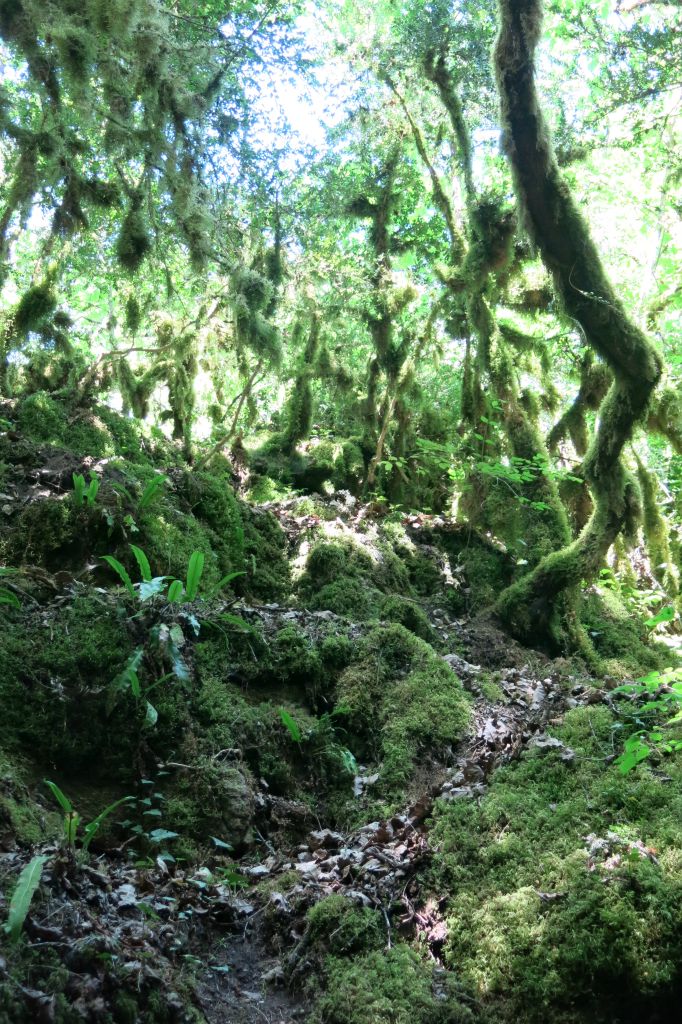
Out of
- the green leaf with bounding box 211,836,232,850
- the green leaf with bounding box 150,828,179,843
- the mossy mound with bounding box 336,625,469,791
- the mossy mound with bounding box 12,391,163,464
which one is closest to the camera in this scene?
the green leaf with bounding box 150,828,179,843

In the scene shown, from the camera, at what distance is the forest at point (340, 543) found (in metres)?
3.03

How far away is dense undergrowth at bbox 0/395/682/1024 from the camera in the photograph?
2.86 metres

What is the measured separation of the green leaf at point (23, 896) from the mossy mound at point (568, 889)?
1.92 meters

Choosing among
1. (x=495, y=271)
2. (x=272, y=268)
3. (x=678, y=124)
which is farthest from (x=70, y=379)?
(x=678, y=124)

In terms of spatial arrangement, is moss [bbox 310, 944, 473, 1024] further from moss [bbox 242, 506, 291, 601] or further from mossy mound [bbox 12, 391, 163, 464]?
mossy mound [bbox 12, 391, 163, 464]

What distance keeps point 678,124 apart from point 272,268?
721 cm

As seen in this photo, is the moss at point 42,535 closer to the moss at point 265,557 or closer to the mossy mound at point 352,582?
the moss at point 265,557

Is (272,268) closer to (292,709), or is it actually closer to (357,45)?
(357,45)

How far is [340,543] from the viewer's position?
7562mm

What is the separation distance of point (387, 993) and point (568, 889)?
3.11 feet

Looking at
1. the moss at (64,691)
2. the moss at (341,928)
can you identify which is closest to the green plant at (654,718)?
the moss at (341,928)

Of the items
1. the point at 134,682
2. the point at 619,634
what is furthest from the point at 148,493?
the point at 619,634

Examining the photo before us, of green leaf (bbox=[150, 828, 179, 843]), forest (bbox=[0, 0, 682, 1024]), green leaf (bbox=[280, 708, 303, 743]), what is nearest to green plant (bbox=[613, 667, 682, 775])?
forest (bbox=[0, 0, 682, 1024])

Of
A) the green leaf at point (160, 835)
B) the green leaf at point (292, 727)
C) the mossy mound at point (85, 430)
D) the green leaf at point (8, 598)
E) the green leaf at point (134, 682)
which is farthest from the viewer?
the mossy mound at point (85, 430)
